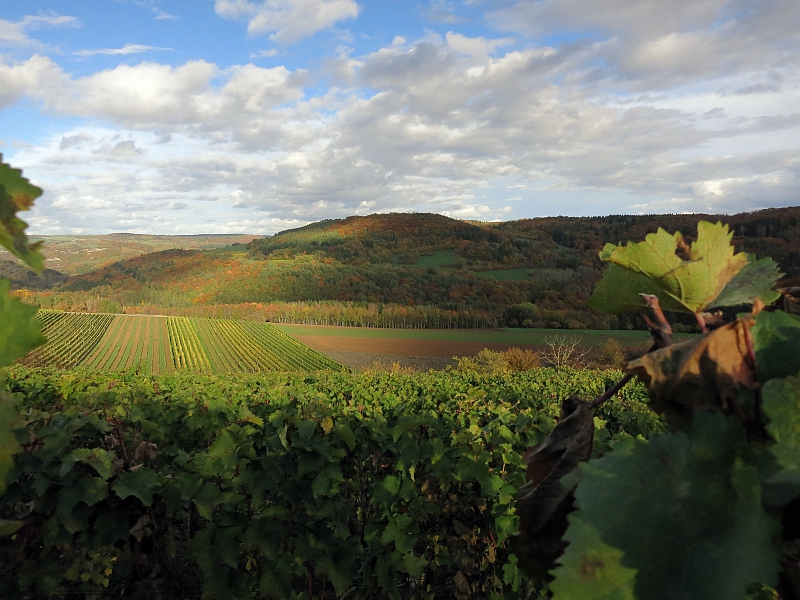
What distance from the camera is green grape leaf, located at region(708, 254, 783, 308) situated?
692mm

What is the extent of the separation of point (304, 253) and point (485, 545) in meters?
138

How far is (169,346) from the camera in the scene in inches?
2340

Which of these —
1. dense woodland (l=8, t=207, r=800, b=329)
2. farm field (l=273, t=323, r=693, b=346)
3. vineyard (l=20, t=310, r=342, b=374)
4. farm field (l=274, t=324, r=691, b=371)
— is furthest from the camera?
dense woodland (l=8, t=207, r=800, b=329)

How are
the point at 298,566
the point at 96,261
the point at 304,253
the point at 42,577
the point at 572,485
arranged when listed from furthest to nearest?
the point at 96,261 < the point at 304,253 < the point at 298,566 < the point at 42,577 < the point at 572,485

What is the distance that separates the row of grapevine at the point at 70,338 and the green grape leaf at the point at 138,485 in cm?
4878

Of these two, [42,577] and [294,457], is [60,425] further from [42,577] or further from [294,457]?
[294,457]

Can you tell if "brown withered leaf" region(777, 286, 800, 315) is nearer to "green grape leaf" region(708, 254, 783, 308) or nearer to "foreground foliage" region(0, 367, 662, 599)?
"green grape leaf" region(708, 254, 783, 308)

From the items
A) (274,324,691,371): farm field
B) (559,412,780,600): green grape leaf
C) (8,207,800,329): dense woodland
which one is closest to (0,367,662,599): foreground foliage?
(559,412,780,600): green grape leaf

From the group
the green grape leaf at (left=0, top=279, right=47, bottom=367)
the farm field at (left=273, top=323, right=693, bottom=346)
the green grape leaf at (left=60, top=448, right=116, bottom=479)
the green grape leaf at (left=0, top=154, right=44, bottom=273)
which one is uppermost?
the green grape leaf at (left=0, top=154, right=44, bottom=273)

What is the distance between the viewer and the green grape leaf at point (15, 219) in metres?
0.54

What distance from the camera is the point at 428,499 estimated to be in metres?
3.03

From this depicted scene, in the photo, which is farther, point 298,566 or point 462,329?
point 462,329

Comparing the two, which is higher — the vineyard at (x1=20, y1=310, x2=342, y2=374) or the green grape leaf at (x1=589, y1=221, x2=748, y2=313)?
the green grape leaf at (x1=589, y1=221, x2=748, y2=313)

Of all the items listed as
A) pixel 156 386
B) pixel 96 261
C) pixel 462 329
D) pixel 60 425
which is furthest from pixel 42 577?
pixel 96 261
